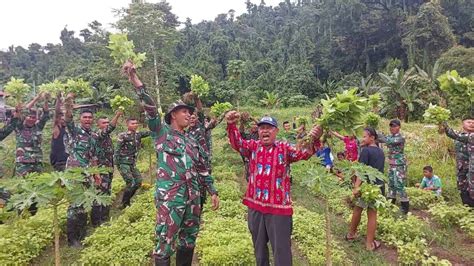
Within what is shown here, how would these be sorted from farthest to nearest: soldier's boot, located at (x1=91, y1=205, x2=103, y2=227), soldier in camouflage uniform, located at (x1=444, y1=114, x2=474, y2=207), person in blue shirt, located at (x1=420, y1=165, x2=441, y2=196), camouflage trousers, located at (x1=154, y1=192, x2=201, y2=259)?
person in blue shirt, located at (x1=420, y1=165, x2=441, y2=196) < soldier's boot, located at (x1=91, y1=205, x2=103, y2=227) < soldier in camouflage uniform, located at (x1=444, y1=114, x2=474, y2=207) < camouflage trousers, located at (x1=154, y1=192, x2=201, y2=259)

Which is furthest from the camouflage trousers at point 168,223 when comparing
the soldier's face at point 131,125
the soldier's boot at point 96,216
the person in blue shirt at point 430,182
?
the person in blue shirt at point 430,182

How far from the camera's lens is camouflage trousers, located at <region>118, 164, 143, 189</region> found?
24.1 ft

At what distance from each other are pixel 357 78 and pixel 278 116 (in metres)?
13.3

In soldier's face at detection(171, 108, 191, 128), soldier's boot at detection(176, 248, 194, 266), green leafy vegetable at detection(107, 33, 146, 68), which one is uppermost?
green leafy vegetable at detection(107, 33, 146, 68)

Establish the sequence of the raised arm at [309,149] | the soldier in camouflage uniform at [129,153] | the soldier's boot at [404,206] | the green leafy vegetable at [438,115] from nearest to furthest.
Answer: the raised arm at [309,149] → the green leafy vegetable at [438,115] → the soldier's boot at [404,206] → the soldier in camouflage uniform at [129,153]

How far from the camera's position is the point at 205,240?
5438 millimetres

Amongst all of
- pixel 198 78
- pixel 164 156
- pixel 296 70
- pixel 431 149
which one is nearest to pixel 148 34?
pixel 296 70

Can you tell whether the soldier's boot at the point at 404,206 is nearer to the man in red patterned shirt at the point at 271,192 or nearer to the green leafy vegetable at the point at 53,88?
the man in red patterned shirt at the point at 271,192

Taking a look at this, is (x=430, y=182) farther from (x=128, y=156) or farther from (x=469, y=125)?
(x=128, y=156)

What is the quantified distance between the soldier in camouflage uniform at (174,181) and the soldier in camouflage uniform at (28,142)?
3498 millimetres

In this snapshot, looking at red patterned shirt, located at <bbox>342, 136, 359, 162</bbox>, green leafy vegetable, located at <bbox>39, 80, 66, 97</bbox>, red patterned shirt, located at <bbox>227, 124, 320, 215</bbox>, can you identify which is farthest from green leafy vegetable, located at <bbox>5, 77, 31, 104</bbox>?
red patterned shirt, located at <bbox>342, 136, 359, 162</bbox>

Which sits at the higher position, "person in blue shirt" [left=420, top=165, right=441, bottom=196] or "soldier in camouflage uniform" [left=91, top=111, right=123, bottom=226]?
"soldier in camouflage uniform" [left=91, top=111, right=123, bottom=226]

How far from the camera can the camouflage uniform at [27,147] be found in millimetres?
6516

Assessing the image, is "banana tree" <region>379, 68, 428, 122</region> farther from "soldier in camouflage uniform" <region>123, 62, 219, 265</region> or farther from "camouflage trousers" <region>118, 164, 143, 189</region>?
"soldier in camouflage uniform" <region>123, 62, 219, 265</region>
